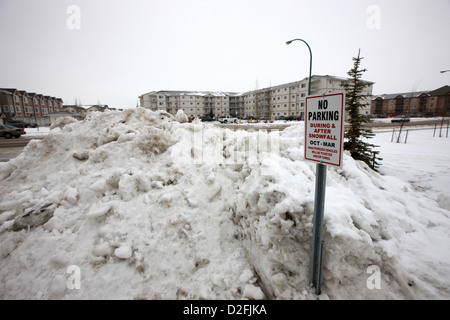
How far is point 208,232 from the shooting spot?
12.0ft

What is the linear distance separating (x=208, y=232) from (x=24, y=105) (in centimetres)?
8428

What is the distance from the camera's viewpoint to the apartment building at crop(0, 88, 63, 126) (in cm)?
5169

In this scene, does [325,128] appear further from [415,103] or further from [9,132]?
[415,103]

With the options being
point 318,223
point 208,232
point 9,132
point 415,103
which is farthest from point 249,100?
point 318,223

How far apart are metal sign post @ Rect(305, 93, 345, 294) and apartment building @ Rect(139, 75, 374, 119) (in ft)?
175

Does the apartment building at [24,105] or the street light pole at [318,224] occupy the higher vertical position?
the apartment building at [24,105]

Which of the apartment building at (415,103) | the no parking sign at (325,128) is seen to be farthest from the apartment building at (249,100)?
the no parking sign at (325,128)

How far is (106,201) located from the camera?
3.98m

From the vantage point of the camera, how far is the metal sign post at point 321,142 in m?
2.20

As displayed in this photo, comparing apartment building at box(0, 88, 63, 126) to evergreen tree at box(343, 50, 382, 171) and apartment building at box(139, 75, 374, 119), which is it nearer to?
apartment building at box(139, 75, 374, 119)

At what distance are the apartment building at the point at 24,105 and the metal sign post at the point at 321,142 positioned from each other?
62.0 meters

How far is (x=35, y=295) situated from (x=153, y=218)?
183 centimetres

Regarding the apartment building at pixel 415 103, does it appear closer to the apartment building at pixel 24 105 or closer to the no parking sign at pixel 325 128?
the no parking sign at pixel 325 128

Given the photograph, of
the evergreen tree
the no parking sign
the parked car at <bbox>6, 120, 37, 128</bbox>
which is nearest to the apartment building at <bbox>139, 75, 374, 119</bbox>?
the parked car at <bbox>6, 120, 37, 128</bbox>
